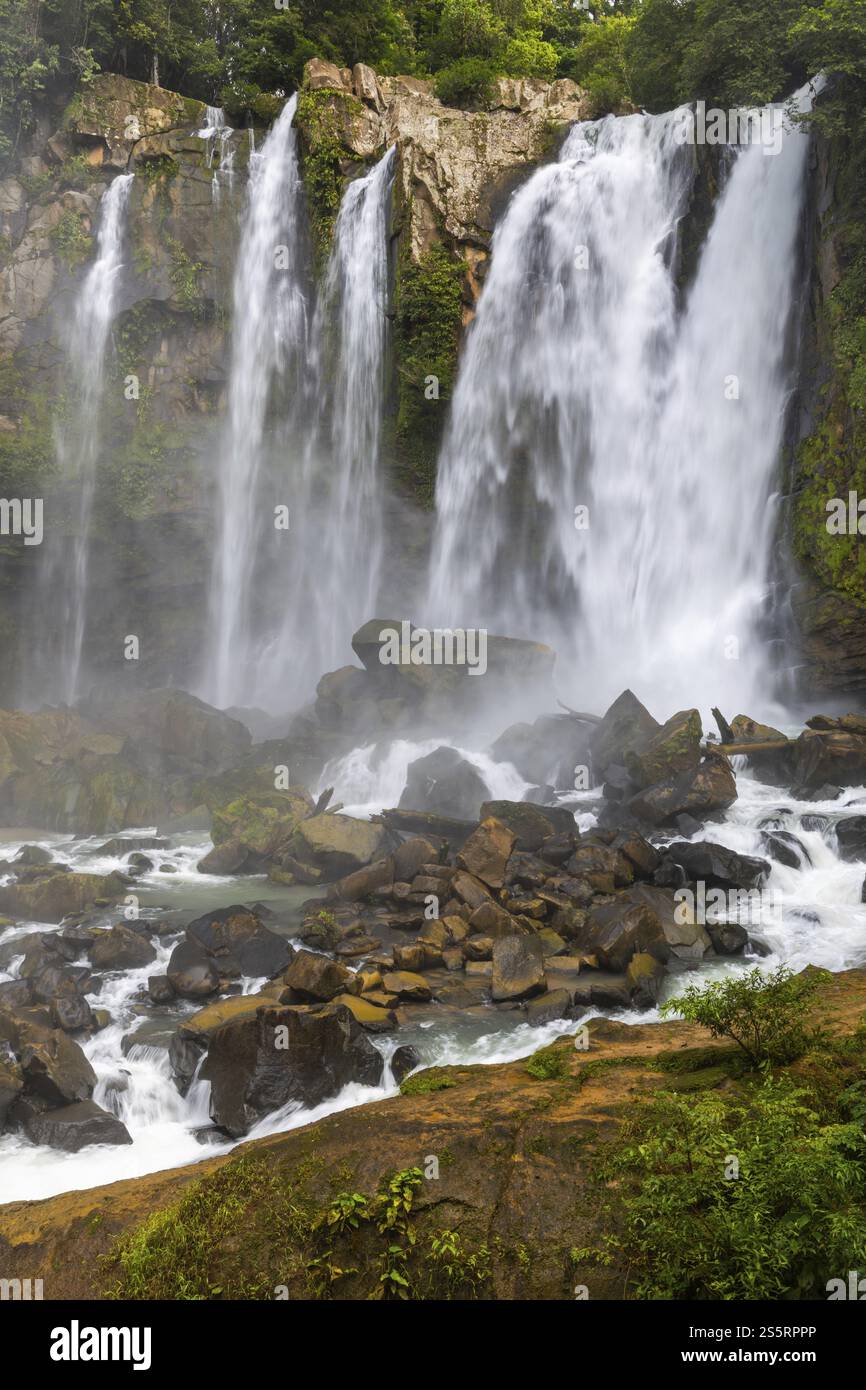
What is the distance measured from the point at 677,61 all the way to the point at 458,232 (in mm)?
8851

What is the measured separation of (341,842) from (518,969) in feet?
18.6

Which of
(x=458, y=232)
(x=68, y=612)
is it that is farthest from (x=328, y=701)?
(x=458, y=232)

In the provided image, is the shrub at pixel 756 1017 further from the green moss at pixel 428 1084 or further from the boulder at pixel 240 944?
the boulder at pixel 240 944

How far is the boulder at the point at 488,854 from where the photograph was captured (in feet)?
45.5

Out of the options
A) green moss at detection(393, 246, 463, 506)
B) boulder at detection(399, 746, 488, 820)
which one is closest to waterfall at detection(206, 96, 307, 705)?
green moss at detection(393, 246, 463, 506)

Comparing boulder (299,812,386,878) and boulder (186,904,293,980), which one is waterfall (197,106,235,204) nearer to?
boulder (299,812,386,878)

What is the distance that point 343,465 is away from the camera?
29.0m

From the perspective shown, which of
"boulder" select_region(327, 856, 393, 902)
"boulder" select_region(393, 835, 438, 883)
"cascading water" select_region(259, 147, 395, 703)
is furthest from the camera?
"cascading water" select_region(259, 147, 395, 703)

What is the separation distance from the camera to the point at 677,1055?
271 inches

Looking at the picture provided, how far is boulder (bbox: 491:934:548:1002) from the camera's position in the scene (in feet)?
35.4

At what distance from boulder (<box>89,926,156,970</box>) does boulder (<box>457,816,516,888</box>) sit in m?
4.72

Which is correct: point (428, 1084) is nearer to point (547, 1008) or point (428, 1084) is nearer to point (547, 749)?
point (547, 1008)

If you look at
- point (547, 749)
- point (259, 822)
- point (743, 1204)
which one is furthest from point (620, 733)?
point (743, 1204)
